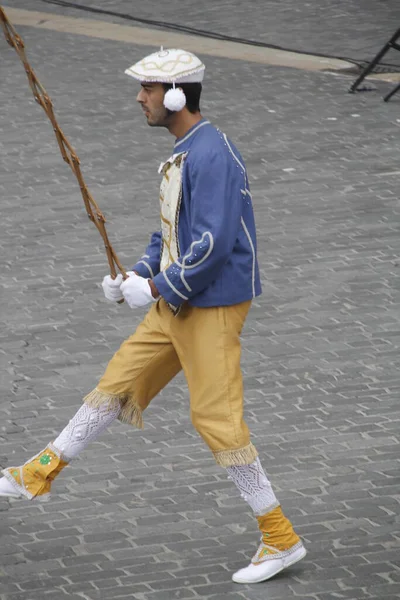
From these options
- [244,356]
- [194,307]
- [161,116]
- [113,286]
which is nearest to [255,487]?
[194,307]

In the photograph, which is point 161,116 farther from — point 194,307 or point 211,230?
point 194,307

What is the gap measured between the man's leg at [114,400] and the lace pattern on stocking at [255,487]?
1.54ft

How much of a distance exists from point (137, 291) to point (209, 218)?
449 millimetres

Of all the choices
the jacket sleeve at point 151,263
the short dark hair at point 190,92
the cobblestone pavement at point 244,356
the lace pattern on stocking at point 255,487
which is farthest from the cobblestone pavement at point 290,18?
the lace pattern on stocking at point 255,487

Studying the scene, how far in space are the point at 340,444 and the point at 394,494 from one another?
57 cm

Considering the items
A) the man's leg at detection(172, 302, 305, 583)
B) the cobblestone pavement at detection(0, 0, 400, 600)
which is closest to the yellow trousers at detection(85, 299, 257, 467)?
the man's leg at detection(172, 302, 305, 583)

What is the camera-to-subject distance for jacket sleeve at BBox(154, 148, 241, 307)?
4777 mm

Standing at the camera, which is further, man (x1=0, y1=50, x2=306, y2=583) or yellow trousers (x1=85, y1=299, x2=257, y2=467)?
yellow trousers (x1=85, y1=299, x2=257, y2=467)

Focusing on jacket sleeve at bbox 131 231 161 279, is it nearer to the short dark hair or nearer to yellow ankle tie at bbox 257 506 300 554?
the short dark hair

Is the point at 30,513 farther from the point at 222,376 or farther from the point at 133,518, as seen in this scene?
the point at 222,376

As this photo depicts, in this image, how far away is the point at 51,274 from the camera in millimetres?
8664

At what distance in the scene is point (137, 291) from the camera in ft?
16.4

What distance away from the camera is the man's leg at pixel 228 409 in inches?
197

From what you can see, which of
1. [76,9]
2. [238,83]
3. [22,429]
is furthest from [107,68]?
[22,429]
